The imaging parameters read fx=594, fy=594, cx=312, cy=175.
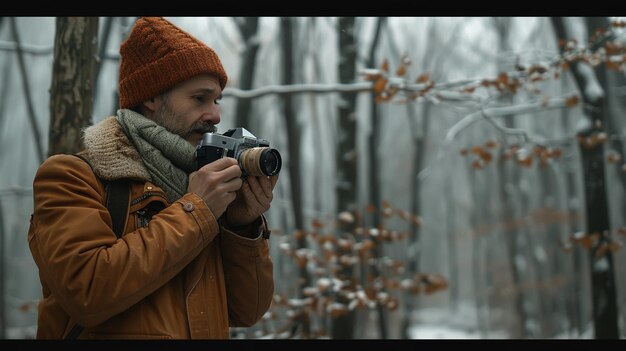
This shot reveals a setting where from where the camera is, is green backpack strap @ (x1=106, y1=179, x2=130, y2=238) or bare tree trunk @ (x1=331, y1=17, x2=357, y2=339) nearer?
green backpack strap @ (x1=106, y1=179, x2=130, y2=238)

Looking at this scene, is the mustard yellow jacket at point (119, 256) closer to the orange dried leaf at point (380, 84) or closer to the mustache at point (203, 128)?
the mustache at point (203, 128)

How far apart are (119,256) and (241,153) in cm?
45

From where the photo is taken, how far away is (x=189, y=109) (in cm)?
176

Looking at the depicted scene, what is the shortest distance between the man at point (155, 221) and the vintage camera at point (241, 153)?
4 cm

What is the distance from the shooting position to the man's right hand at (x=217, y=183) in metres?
1.58

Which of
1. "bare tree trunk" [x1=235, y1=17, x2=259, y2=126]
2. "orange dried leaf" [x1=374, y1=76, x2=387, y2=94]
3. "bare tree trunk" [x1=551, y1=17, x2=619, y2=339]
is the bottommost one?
"bare tree trunk" [x1=551, y1=17, x2=619, y2=339]

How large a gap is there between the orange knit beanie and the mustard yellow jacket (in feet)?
0.45

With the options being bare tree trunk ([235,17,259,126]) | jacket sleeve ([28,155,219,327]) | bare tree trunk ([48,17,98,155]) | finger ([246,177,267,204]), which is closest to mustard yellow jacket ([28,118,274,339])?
jacket sleeve ([28,155,219,327])

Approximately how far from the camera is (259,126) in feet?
40.3

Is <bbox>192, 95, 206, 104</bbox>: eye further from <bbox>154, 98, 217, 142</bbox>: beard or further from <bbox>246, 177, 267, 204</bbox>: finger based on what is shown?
<bbox>246, 177, 267, 204</bbox>: finger

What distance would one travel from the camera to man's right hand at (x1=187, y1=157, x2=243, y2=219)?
1578mm

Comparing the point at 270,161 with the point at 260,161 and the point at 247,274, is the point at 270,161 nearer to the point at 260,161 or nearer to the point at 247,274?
the point at 260,161

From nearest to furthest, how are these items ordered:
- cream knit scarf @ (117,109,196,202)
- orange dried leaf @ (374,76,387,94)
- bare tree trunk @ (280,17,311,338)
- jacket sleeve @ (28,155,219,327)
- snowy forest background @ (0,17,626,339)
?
jacket sleeve @ (28,155,219,327), cream knit scarf @ (117,109,196,202), orange dried leaf @ (374,76,387,94), snowy forest background @ (0,17,626,339), bare tree trunk @ (280,17,311,338)
